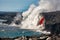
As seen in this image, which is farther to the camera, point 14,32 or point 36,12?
point 36,12

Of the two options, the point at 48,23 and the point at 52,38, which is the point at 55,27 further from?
the point at 52,38

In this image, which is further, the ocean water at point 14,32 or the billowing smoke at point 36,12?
the billowing smoke at point 36,12

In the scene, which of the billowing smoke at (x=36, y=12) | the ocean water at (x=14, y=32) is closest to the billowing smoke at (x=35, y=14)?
the billowing smoke at (x=36, y=12)

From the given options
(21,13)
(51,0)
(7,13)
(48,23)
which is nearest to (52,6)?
(51,0)

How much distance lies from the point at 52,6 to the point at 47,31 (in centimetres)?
146

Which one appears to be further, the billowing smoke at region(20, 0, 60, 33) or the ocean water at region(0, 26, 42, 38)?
the billowing smoke at region(20, 0, 60, 33)

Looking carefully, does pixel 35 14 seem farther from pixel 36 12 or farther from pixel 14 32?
pixel 14 32

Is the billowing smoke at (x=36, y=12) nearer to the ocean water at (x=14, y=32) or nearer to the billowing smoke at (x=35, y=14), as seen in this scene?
the billowing smoke at (x=35, y=14)

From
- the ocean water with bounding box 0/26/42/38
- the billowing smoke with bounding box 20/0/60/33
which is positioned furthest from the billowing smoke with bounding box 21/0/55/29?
the ocean water with bounding box 0/26/42/38

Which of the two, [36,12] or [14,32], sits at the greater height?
[36,12]

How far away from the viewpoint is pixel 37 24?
864 cm

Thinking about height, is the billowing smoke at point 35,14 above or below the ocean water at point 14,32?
above

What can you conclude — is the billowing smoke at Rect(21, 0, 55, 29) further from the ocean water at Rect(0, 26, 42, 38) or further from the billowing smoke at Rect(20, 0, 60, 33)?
the ocean water at Rect(0, 26, 42, 38)

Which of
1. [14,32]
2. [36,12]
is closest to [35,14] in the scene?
[36,12]
